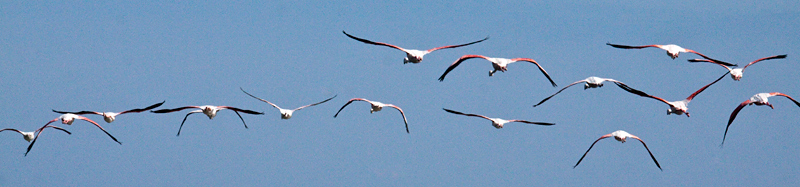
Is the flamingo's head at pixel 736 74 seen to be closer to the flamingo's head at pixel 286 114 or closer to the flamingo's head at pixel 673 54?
the flamingo's head at pixel 673 54

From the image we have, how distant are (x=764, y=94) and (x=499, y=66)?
8.34 m

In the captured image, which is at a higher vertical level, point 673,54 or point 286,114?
point 673,54

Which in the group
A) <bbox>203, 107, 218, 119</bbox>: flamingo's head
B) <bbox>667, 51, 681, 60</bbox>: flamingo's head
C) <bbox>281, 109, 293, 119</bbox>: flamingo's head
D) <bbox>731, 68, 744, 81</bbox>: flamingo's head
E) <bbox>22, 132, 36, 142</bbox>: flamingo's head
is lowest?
<bbox>22, 132, 36, 142</bbox>: flamingo's head

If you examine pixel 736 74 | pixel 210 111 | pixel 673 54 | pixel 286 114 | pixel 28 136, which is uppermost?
pixel 673 54

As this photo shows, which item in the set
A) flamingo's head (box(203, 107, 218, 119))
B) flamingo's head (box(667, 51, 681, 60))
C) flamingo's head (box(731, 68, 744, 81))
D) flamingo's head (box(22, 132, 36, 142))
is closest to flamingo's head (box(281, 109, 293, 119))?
flamingo's head (box(203, 107, 218, 119))

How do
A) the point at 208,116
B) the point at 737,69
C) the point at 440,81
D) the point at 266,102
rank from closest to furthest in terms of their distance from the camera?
the point at 440,81 → the point at 737,69 → the point at 208,116 → the point at 266,102

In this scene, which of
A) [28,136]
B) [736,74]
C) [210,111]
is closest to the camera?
[736,74]

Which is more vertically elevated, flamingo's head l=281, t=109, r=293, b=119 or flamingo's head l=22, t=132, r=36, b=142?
flamingo's head l=281, t=109, r=293, b=119

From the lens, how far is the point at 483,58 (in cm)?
3022

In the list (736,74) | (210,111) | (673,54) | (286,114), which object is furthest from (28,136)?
(736,74)

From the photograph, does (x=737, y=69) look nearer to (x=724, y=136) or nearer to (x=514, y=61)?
(x=724, y=136)

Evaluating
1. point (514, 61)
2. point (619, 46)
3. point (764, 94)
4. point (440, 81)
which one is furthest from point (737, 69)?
point (440, 81)

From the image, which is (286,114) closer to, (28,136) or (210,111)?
(210,111)

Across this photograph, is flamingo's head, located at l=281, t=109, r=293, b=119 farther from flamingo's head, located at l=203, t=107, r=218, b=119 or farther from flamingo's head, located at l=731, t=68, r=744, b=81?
flamingo's head, located at l=731, t=68, r=744, b=81
